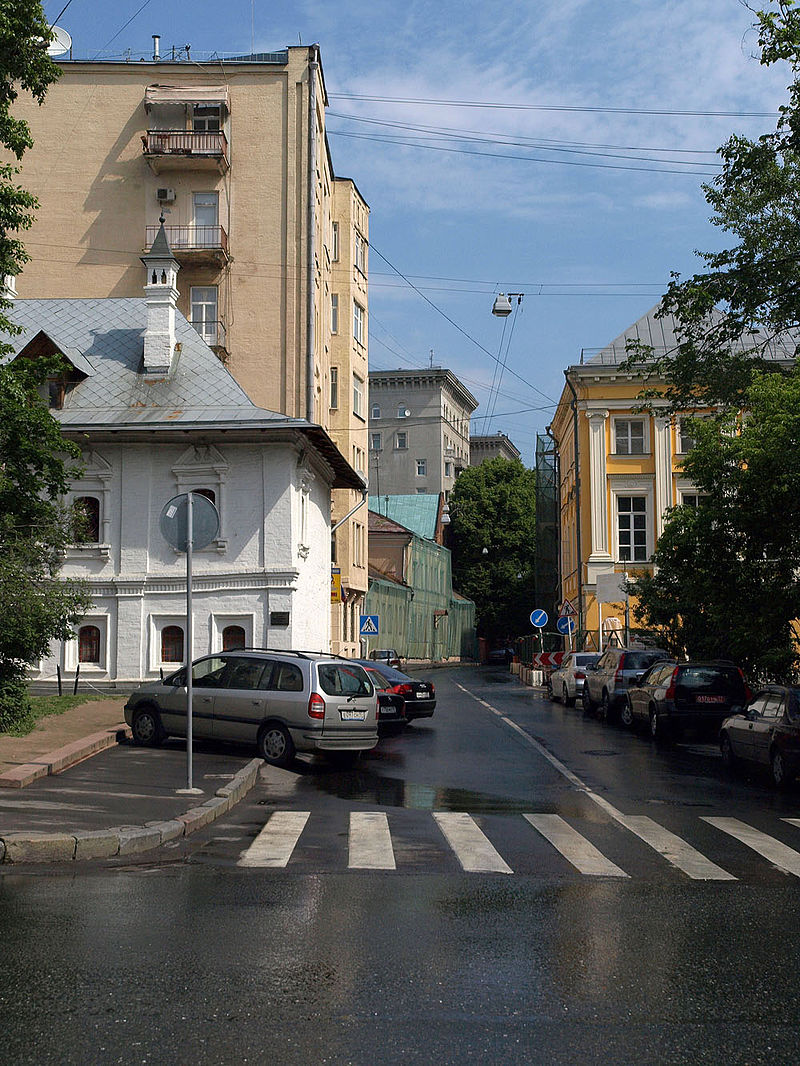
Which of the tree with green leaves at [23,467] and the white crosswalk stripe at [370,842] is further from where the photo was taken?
the tree with green leaves at [23,467]

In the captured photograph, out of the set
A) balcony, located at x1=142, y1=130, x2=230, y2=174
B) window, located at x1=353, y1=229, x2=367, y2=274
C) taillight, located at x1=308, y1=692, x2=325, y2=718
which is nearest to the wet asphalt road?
taillight, located at x1=308, y1=692, x2=325, y2=718

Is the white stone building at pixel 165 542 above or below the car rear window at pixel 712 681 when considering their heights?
above

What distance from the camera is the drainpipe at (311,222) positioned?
141ft

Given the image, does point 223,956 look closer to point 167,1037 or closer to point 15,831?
point 167,1037

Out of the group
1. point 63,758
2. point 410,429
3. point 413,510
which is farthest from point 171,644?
point 410,429

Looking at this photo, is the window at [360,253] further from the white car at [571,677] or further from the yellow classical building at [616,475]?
the white car at [571,677]

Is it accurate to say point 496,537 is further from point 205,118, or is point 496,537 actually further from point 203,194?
point 205,118

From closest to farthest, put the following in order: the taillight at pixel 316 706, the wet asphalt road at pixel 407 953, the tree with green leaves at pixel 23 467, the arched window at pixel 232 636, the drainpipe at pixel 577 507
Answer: the wet asphalt road at pixel 407 953 → the taillight at pixel 316 706 → the tree with green leaves at pixel 23 467 → the arched window at pixel 232 636 → the drainpipe at pixel 577 507

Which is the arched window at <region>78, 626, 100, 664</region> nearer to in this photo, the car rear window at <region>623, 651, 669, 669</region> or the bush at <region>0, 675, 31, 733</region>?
the bush at <region>0, 675, 31, 733</region>

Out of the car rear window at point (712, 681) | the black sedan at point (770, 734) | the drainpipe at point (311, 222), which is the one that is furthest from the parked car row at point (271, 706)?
the drainpipe at point (311, 222)

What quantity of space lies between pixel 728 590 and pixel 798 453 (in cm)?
430

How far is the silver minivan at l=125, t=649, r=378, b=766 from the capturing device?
16.8 metres

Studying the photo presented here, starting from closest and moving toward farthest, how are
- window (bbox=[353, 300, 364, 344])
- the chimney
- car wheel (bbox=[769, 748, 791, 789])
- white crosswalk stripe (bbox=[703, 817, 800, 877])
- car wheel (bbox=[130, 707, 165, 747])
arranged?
white crosswalk stripe (bbox=[703, 817, 800, 877])
car wheel (bbox=[769, 748, 791, 789])
car wheel (bbox=[130, 707, 165, 747])
the chimney
window (bbox=[353, 300, 364, 344])

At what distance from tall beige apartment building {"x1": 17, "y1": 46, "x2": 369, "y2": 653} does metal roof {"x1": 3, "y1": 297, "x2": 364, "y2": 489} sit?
288 inches
